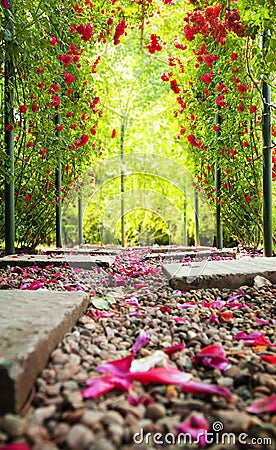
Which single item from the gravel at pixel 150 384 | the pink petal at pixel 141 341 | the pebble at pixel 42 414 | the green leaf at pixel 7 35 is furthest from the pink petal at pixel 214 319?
the green leaf at pixel 7 35

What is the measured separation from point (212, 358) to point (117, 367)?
21cm

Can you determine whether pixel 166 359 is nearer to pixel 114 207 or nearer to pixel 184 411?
pixel 184 411

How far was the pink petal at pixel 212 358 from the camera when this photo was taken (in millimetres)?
942

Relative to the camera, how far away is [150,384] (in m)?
0.84

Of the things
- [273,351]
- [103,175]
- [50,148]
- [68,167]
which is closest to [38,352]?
[273,351]

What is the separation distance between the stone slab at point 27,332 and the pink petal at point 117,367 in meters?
0.11

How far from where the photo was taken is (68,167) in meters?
4.24

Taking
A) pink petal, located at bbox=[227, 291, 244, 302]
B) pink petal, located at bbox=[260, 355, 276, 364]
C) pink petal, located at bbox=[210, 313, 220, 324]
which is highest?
pink petal, located at bbox=[227, 291, 244, 302]

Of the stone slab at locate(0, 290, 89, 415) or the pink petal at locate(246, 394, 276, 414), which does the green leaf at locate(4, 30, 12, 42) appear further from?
the pink petal at locate(246, 394, 276, 414)

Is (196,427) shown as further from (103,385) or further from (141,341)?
(141,341)

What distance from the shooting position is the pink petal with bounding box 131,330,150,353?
108cm

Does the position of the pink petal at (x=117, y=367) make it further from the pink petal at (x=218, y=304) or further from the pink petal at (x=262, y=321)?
the pink petal at (x=218, y=304)

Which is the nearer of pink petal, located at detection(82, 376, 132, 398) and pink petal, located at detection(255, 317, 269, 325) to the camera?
pink petal, located at detection(82, 376, 132, 398)

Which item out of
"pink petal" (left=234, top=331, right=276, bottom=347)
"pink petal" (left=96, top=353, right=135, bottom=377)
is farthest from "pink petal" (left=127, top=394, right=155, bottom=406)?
"pink petal" (left=234, top=331, right=276, bottom=347)
